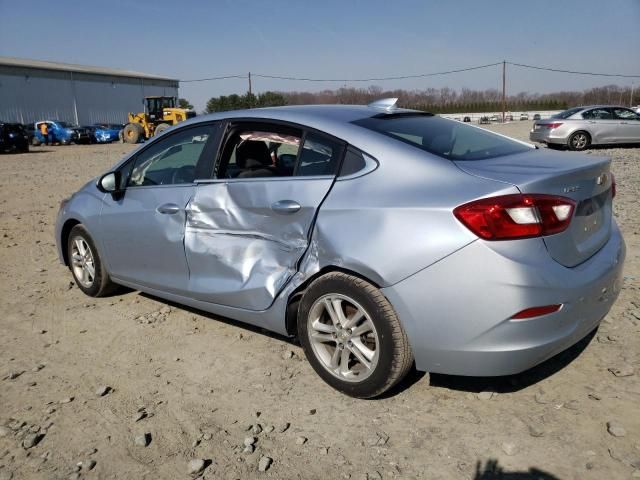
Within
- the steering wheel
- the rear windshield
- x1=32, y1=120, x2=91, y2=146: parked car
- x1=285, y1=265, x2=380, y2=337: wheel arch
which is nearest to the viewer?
x1=285, y1=265, x2=380, y2=337: wheel arch

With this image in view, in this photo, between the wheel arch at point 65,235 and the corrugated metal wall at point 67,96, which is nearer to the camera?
the wheel arch at point 65,235

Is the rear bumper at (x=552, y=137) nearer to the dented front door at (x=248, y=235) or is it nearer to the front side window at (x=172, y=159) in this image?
the front side window at (x=172, y=159)

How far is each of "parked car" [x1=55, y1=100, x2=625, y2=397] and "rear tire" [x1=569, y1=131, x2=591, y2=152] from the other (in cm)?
1460

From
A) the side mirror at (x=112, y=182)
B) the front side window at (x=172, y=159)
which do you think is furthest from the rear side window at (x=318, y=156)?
the side mirror at (x=112, y=182)

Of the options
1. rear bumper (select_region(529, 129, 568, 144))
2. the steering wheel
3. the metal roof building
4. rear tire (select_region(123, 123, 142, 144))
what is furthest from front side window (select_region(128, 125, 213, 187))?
the metal roof building

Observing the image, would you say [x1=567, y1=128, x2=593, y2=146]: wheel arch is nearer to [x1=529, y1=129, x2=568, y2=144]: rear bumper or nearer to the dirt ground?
[x1=529, y1=129, x2=568, y2=144]: rear bumper

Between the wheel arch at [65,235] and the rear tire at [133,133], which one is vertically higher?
the rear tire at [133,133]

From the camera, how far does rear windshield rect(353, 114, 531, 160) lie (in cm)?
287

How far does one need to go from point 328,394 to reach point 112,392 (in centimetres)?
126

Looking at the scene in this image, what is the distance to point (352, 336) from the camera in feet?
9.18

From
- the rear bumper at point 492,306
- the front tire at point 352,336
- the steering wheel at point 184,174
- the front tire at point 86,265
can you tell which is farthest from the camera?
the front tire at point 86,265

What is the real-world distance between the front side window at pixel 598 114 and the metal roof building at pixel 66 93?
1879 inches

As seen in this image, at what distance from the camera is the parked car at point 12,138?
1041 inches

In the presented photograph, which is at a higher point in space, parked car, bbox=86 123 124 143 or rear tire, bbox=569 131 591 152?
parked car, bbox=86 123 124 143
